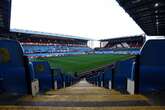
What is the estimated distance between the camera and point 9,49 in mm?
3330

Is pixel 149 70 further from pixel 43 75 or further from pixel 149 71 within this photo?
pixel 43 75

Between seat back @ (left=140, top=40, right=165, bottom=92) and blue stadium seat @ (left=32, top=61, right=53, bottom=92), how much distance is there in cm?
347

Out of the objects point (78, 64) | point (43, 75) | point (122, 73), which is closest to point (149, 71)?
point (122, 73)

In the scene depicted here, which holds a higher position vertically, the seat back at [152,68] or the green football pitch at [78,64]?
the seat back at [152,68]

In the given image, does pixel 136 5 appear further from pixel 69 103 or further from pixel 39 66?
pixel 69 103

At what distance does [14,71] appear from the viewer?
11.5 ft

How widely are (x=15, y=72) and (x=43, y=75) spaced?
112 inches

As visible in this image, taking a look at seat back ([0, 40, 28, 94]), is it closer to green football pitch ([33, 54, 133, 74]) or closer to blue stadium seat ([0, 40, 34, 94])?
blue stadium seat ([0, 40, 34, 94])

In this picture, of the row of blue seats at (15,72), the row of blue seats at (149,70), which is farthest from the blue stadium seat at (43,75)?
the row of blue seats at (149,70)

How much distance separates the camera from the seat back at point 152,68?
3344 mm

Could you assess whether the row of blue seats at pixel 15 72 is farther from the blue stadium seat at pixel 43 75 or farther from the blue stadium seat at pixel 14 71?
the blue stadium seat at pixel 43 75

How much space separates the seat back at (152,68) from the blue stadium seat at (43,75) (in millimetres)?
3472

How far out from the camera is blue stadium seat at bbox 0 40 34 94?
3.38 meters

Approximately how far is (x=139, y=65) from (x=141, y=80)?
0.29 meters
